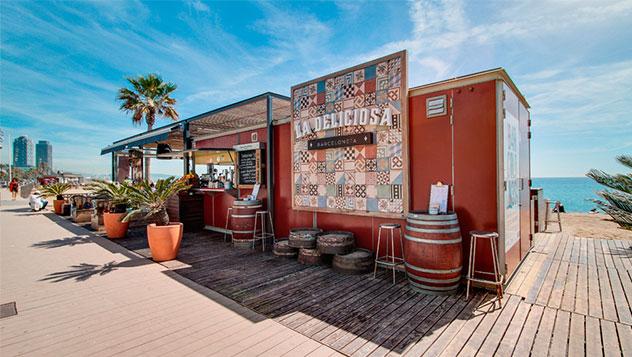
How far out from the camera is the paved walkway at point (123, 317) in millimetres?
2154

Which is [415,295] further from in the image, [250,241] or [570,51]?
[570,51]

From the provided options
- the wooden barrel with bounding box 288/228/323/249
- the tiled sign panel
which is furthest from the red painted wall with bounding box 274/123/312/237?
the wooden barrel with bounding box 288/228/323/249

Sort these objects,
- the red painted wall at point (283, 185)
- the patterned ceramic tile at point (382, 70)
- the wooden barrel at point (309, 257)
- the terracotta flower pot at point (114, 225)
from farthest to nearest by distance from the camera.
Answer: the terracotta flower pot at point (114, 225), the red painted wall at point (283, 185), the wooden barrel at point (309, 257), the patterned ceramic tile at point (382, 70)

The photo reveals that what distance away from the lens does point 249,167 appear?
656 cm

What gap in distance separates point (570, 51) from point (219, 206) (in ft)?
27.6

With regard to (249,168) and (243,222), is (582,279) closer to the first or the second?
(243,222)

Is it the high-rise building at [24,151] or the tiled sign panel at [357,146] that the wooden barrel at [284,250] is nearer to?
the tiled sign panel at [357,146]

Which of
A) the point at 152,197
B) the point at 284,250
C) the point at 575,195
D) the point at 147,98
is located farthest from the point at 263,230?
the point at 575,195

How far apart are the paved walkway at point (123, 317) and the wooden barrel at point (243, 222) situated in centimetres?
150

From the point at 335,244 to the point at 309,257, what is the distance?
56 centimetres

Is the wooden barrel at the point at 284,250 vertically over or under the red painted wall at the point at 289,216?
under

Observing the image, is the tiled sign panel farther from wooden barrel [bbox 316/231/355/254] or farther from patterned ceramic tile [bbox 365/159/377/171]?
wooden barrel [bbox 316/231/355/254]

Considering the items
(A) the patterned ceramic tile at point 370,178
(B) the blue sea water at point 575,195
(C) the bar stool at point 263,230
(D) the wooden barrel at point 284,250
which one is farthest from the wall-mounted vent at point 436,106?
(C) the bar stool at point 263,230

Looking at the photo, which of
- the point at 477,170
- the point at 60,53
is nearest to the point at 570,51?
the point at 477,170
